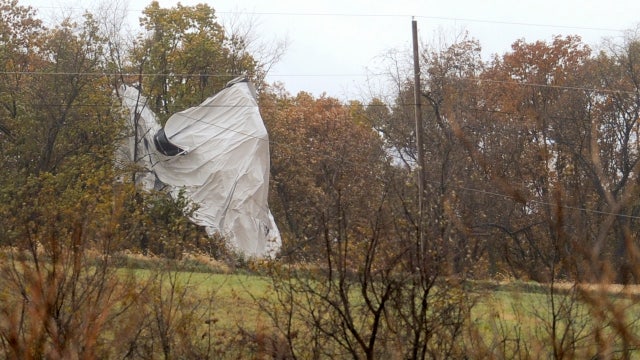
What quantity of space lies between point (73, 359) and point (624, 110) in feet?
117

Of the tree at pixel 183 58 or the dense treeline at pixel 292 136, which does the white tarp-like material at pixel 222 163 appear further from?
the tree at pixel 183 58

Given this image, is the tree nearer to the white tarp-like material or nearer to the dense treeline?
the dense treeline

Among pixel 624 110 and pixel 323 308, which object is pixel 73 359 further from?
pixel 624 110

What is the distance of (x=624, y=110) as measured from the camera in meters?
38.5

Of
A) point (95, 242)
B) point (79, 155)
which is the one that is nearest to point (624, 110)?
point (79, 155)

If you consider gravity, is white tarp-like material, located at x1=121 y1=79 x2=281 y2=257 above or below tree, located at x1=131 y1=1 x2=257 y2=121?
below

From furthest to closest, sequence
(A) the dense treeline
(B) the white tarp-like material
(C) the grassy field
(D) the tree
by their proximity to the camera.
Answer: (D) the tree, (B) the white tarp-like material, (A) the dense treeline, (C) the grassy field

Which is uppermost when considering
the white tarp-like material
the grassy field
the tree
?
the tree

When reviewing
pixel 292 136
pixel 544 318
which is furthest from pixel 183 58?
pixel 544 318

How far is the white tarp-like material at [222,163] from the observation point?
105ft

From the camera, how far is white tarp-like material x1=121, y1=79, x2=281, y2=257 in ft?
105

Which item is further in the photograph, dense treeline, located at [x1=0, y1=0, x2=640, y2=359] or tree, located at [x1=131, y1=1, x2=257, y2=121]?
tree, located at [x1=131, y1=1, x2=257, y2=121]

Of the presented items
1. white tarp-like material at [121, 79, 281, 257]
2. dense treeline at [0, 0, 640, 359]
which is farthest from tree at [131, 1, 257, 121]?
white tarp-like material at [121, 79, 281, 257]

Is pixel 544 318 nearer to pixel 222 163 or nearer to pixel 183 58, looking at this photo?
pixel 222 163
